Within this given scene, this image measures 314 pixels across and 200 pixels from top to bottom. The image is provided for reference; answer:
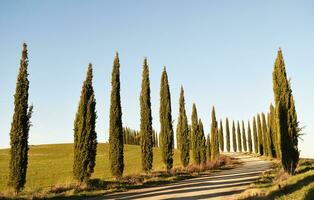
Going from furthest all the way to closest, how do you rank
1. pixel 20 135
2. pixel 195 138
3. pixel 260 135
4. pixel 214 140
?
1. pixel 260 135
2. pixel 214 140
3. pixel 195 138
4. pixel 20 135

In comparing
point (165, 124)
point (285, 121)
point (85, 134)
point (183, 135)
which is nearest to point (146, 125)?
point (165, 124)

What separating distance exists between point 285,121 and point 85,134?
621 inches

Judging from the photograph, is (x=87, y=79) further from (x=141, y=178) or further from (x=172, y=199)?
(x=172, y=199)

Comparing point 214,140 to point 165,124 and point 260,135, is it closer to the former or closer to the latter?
point 165,124

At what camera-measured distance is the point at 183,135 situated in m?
A: 44.1

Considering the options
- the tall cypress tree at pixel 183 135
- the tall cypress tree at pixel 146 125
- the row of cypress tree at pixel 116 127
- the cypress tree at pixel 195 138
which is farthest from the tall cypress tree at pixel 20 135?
the cypress tree at pixel 195 138

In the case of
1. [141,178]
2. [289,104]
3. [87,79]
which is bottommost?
[141,178]

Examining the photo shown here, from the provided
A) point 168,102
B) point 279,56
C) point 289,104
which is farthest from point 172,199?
point 168,102

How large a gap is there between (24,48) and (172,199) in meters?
15.3

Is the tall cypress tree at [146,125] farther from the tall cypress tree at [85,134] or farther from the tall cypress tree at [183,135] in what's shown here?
the tall cypress tree at [183,135]

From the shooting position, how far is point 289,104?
26.0 metres

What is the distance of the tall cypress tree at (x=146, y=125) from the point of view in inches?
1315

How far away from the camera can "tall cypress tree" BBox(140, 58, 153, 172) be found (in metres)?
33.4

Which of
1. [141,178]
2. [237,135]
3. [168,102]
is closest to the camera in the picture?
[141,178]
